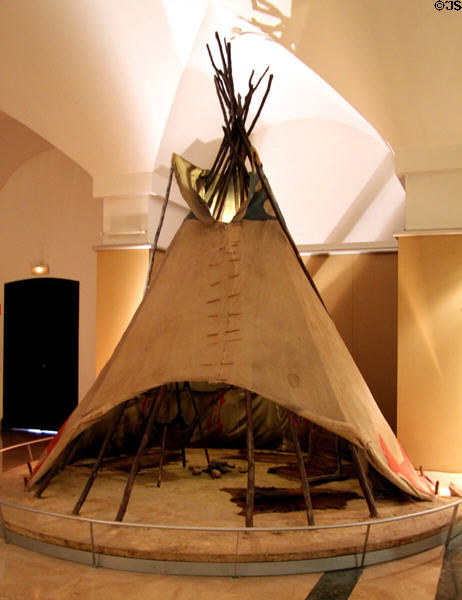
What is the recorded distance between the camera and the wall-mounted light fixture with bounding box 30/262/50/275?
8828mm

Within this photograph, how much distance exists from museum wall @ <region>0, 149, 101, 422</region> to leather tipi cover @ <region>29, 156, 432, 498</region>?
12.8 feet

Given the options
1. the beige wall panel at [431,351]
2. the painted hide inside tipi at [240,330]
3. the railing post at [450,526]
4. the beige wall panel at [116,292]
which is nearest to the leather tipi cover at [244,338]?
the painted hide inside tipi at [240,330]

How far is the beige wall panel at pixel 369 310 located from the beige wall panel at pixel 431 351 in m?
1.25

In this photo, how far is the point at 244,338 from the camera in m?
4.05

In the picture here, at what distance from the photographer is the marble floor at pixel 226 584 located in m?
3.07

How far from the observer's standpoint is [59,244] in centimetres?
877

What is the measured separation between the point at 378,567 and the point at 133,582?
4.30ft

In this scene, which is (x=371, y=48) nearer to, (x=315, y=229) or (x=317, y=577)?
(x=315, y=229)

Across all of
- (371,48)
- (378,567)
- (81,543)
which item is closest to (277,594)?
(378,567)

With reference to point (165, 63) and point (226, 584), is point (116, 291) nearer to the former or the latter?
point (165, 63)

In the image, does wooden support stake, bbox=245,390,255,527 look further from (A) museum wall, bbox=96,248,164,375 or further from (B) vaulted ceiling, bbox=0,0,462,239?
(A) museum wall, bbox=96,248,164,375

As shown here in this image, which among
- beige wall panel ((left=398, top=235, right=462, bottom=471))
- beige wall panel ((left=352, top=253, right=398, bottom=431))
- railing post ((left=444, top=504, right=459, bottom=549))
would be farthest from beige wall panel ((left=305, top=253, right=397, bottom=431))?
railing post ((left=444, top=504, right=459, bottom=549))

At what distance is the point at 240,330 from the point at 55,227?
17.9 ft

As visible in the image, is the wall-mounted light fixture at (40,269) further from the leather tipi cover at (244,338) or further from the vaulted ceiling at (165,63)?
the leather tipi cover at (244,338)
